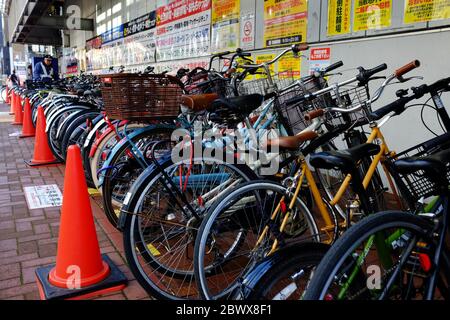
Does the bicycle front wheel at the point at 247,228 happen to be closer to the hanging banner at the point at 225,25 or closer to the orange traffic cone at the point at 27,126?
the hanging banner at the point at 225,25

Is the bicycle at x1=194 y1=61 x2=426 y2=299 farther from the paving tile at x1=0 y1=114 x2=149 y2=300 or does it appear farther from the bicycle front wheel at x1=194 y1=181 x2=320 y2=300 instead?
the paving tile at x1=0 y1=114 x2=149 y2=300

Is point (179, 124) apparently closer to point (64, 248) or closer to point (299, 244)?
point (64, 248)

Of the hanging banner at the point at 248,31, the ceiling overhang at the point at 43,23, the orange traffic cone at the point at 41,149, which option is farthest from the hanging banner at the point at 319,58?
the ceiling overhang at the point at 43,23

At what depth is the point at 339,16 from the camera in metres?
4.82

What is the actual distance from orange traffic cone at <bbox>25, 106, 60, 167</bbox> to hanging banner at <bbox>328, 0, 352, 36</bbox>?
14.3 feet

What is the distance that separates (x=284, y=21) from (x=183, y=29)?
11.6 ft

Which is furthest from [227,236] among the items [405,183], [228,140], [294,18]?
[294,18]

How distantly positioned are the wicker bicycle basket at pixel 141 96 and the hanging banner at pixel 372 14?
2595mm

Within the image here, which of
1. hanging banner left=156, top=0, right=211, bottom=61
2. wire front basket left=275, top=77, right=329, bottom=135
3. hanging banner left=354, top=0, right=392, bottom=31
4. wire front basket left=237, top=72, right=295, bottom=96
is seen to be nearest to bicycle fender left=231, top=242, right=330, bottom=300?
wire front basket left=275, top=77, right=329, bottom=135

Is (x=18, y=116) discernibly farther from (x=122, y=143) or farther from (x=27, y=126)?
(x=122, y=143)

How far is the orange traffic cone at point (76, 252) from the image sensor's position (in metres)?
2.48

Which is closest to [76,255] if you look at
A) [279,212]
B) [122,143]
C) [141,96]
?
[122,143]

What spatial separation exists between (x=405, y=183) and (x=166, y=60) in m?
8.32

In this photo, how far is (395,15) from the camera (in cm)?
419
